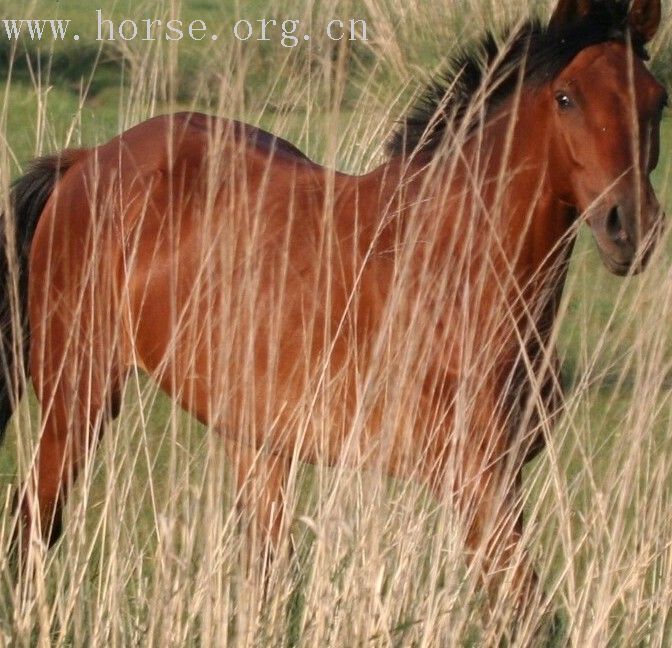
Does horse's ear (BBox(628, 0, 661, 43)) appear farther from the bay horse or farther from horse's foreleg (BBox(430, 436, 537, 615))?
horse's foreleg (BBox(430, 436, 537, 615))

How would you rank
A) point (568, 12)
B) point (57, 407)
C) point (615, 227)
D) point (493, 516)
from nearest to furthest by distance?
point (493, 516)
point (615, 227)
point (568, 12)
point (57, 407)

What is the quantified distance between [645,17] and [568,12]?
0.18 m

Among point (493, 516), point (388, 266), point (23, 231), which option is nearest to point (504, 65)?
point (388, 266)

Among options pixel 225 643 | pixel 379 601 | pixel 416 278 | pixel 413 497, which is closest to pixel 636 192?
pixel 416 278

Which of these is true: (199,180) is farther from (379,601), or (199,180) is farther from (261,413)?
(379,601)

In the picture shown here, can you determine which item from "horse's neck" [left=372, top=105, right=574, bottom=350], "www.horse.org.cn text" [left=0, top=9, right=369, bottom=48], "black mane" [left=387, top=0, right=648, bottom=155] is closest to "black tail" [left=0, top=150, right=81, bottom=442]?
"www.horse.org.cn text" [left=0, top=9, right=369, bottom=48]

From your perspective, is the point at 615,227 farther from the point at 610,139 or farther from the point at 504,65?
the point at 504,65

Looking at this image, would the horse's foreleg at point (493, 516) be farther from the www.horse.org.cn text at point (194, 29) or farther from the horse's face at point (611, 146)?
the www.horse.org.cn text at point (194, 29)

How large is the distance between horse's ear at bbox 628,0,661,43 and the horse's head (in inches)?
2.7

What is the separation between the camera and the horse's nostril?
2.86 meters

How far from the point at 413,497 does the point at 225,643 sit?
43 cm

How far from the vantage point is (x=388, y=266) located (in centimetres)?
325

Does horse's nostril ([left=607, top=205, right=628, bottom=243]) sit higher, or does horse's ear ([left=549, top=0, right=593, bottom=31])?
horse's ear ([left=549, top=0, right=593, bottom=31])

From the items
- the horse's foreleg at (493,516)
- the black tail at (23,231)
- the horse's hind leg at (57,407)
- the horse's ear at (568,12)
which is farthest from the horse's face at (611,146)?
the black tail at (23,231)
